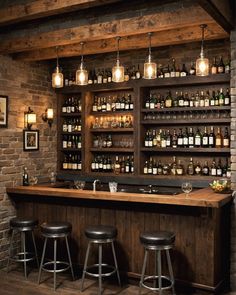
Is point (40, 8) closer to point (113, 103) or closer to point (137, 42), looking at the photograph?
point (137, 42)

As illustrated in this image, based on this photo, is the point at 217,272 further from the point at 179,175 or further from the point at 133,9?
the point at 133,9

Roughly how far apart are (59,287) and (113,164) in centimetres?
227

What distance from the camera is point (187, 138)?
5.54 metres

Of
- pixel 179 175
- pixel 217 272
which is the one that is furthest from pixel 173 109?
pixel 217 272

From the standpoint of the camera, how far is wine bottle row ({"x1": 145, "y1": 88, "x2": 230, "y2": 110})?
530 centimetres

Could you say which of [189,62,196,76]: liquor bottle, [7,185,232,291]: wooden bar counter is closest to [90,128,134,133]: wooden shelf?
[189,62,196,76]: liquor bottle

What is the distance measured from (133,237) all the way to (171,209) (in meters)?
0.59

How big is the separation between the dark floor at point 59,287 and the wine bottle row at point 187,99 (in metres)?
2.43

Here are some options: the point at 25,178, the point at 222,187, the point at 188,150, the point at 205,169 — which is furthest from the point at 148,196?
the point at 25,178

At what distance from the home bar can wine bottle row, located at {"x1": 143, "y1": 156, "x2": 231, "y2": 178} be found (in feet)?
0.06

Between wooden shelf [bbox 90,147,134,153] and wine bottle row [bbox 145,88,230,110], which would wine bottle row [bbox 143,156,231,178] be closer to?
wooden shelf [bbox 90,147,134,153]

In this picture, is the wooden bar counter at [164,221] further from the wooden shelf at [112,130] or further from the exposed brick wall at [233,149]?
the wooden shelf at [112,130]

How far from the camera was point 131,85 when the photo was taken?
5.74m

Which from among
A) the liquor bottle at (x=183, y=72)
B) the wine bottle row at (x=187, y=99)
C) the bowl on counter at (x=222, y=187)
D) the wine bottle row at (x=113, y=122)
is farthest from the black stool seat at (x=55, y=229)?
the liquor bottle at (x=183, y=72)
